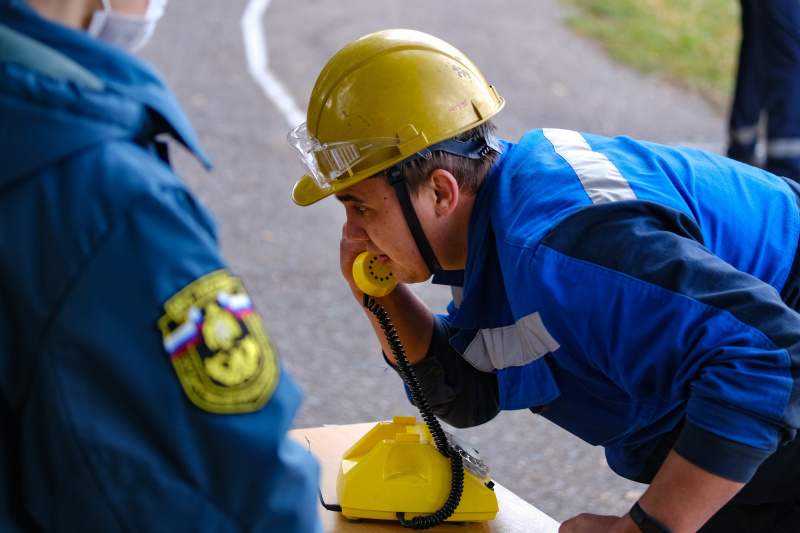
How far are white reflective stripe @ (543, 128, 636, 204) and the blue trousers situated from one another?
415 cm

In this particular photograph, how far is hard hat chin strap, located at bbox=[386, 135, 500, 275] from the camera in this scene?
207 centimetres

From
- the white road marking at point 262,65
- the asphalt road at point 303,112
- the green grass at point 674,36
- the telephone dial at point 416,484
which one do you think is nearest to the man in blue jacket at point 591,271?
the telephone dial at point 416,484

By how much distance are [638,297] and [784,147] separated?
4.71m

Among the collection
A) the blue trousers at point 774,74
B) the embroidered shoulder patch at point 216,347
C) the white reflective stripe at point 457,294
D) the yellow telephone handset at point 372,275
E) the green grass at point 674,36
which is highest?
the embroidered shoulder patch at point 216,347

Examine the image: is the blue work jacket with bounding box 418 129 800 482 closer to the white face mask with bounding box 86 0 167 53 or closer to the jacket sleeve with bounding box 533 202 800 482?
the jacket sleeve with bounding box 533 202 800 482

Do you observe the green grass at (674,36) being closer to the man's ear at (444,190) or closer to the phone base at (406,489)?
the man's ear at (444,190)

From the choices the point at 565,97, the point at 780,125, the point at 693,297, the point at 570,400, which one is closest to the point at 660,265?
the point at 693,297

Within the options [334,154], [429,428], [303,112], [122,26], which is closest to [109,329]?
[122,26]

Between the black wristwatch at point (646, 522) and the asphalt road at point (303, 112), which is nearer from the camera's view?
the black wristwatch at point (646, 522)

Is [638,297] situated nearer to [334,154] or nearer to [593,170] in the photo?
[593,170]

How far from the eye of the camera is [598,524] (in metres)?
1.80

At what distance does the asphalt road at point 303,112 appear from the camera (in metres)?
4.46

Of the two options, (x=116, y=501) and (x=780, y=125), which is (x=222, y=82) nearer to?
(x=780, y=125)

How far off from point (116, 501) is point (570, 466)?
349 cm
